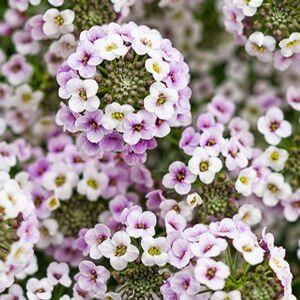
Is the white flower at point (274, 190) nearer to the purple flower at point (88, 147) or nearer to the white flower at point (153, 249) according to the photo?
the white flower at point (153, 249)

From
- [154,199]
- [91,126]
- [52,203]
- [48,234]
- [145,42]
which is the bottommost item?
[48,234]

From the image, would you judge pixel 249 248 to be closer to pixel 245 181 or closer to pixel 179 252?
pixel 179 252

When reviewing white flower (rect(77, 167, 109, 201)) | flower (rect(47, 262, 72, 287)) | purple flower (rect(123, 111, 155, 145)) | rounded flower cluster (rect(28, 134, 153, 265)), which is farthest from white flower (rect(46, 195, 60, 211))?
purple flower (rect(123, 111, 155, 145))

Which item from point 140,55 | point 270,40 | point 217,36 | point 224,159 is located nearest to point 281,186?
point 224,159

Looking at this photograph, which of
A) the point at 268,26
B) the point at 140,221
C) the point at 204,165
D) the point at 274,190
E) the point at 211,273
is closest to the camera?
the point at 211,273

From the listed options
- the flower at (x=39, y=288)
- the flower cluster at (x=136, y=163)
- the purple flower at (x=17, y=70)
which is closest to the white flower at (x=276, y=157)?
the flower cluster at (x=136, y=163)

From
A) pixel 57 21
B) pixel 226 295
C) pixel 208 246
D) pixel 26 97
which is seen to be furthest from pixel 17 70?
pixel 226 295
